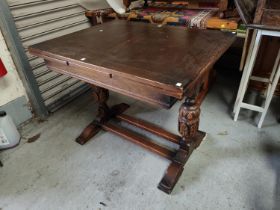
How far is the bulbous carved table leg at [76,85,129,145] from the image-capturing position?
5.97 feet

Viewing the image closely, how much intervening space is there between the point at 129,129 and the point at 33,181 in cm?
89

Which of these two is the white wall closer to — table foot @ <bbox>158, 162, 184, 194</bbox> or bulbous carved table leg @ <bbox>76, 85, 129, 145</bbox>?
bulbous carved table leg @ <bbox>76, 85, 129, 145</bbox>

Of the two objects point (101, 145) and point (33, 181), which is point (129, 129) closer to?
point (101, 145)

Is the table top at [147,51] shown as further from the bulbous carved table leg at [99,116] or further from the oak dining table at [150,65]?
the bulbous carved table leg at [99,116]

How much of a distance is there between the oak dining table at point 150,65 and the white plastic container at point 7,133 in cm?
60

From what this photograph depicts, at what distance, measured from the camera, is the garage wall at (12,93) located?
1.79 meters

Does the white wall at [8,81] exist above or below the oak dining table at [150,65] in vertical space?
below

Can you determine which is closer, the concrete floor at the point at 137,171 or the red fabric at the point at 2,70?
the concrete floor at the point at 137,171

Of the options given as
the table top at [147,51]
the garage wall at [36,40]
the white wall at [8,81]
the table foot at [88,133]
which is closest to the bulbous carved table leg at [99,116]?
the table foot at [88,133]

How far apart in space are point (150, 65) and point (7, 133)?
1.50 m

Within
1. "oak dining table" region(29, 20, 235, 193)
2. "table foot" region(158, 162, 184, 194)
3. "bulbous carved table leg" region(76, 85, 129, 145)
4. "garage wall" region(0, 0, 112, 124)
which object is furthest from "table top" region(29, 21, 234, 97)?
"table foot" region(158, 162, 184, 194)

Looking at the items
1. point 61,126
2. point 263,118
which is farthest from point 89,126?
point 263,118

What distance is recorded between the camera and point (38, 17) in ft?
6.39

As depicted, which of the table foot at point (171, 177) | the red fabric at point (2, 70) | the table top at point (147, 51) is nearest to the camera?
the table top at point (147, 51)
